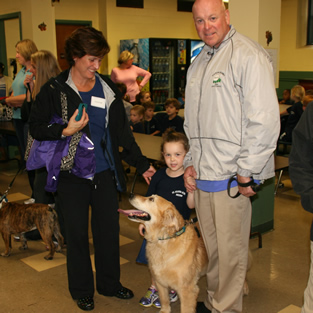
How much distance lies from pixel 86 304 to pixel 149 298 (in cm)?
42

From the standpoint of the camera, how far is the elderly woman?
2.52m

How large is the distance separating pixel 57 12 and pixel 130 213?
9.03m

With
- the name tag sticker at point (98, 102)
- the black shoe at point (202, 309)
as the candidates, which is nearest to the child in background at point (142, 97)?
the name tag sticker at point (98, 102)

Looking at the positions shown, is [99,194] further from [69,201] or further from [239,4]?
[239,4]

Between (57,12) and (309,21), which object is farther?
(309,21)

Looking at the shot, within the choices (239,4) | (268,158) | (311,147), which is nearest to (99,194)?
(268,158)

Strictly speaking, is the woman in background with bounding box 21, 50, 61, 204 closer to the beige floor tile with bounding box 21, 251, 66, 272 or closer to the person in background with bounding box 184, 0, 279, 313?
the beige floor tile with bounding box 21, 251, 66, 272

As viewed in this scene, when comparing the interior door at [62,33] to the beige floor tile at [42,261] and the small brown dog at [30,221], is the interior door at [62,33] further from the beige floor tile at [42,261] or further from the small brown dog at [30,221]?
the beige floor tile at [42,261]

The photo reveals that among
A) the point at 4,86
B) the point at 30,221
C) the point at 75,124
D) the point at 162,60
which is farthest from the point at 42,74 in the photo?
the point at 162,60

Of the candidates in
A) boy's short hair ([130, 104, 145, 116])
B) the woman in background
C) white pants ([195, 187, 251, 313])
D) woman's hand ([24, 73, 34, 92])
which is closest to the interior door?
boy's short hair ([130, 104, 145, 116])

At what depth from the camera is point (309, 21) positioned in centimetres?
1134

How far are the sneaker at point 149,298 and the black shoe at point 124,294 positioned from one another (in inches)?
3.9

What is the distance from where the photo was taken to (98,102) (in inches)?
103

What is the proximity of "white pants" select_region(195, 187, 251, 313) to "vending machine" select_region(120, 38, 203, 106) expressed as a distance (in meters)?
8.88
